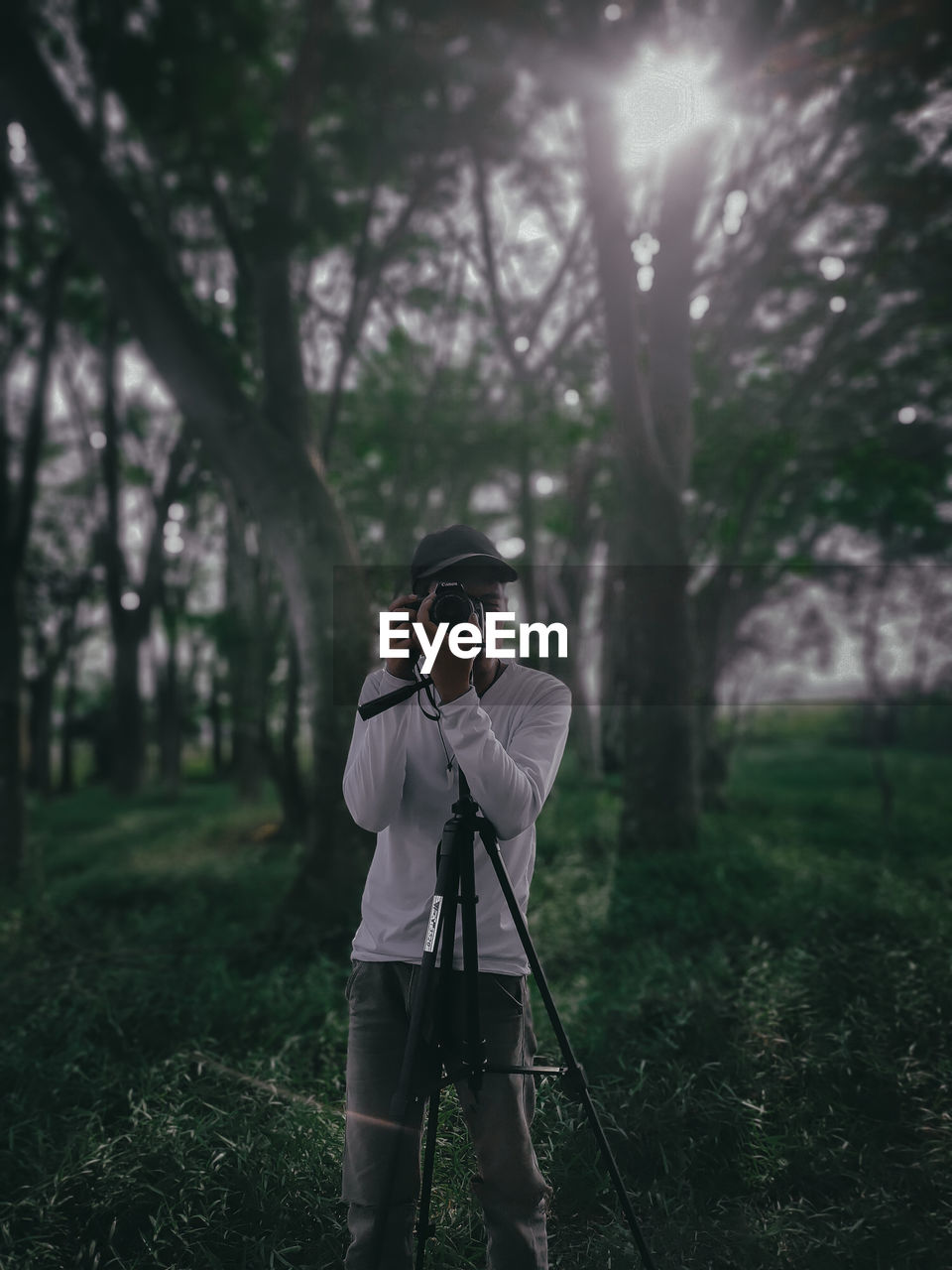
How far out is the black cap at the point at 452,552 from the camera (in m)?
1.98

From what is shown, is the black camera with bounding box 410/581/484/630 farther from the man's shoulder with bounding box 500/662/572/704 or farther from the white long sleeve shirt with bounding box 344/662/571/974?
the man's shoulder with bounding box 500/662/572/704

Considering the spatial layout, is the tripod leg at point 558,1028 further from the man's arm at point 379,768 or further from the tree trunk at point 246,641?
the tree trunk at point 246,641

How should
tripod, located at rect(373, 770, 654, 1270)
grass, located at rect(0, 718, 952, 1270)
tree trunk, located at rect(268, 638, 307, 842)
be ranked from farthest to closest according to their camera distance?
tree trunk, located at rect(268, 638, 307, 842), grass, located at rect(0, 718, 952, 1270), tripod, located at rect(373, 770, 654, 1270)

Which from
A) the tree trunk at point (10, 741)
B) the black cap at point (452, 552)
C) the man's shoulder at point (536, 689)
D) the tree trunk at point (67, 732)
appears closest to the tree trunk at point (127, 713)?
the tree trunk at point (67, 732)

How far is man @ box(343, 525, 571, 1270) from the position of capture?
169 centimetres

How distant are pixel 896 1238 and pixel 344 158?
7.98 meters

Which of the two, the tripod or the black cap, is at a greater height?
the black cap

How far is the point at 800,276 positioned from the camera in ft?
27.9

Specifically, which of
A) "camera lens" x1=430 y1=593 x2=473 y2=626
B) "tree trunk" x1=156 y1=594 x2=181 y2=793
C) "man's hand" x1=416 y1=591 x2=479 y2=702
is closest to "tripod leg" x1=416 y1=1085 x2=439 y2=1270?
"man's hand" x1=416 y1=591 x2=479 y2=702

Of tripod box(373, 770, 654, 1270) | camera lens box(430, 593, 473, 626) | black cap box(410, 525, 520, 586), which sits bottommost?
tripod box(373, 770, 654, 1270)

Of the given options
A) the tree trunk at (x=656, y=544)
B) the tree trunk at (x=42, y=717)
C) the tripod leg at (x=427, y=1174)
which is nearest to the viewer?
the tripod leg at (x=427, y=1174)

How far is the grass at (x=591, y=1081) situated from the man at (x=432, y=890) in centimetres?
89

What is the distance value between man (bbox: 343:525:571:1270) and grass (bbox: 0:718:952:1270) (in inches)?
34.9

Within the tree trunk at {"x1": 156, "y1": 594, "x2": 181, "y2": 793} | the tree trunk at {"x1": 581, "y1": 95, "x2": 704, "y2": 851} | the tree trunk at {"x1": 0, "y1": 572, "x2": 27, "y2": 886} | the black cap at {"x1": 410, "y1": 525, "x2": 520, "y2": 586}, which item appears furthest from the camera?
the tree trunk at {"x1": 156, "y1": 594, "x2": 181, "y2": 793}
